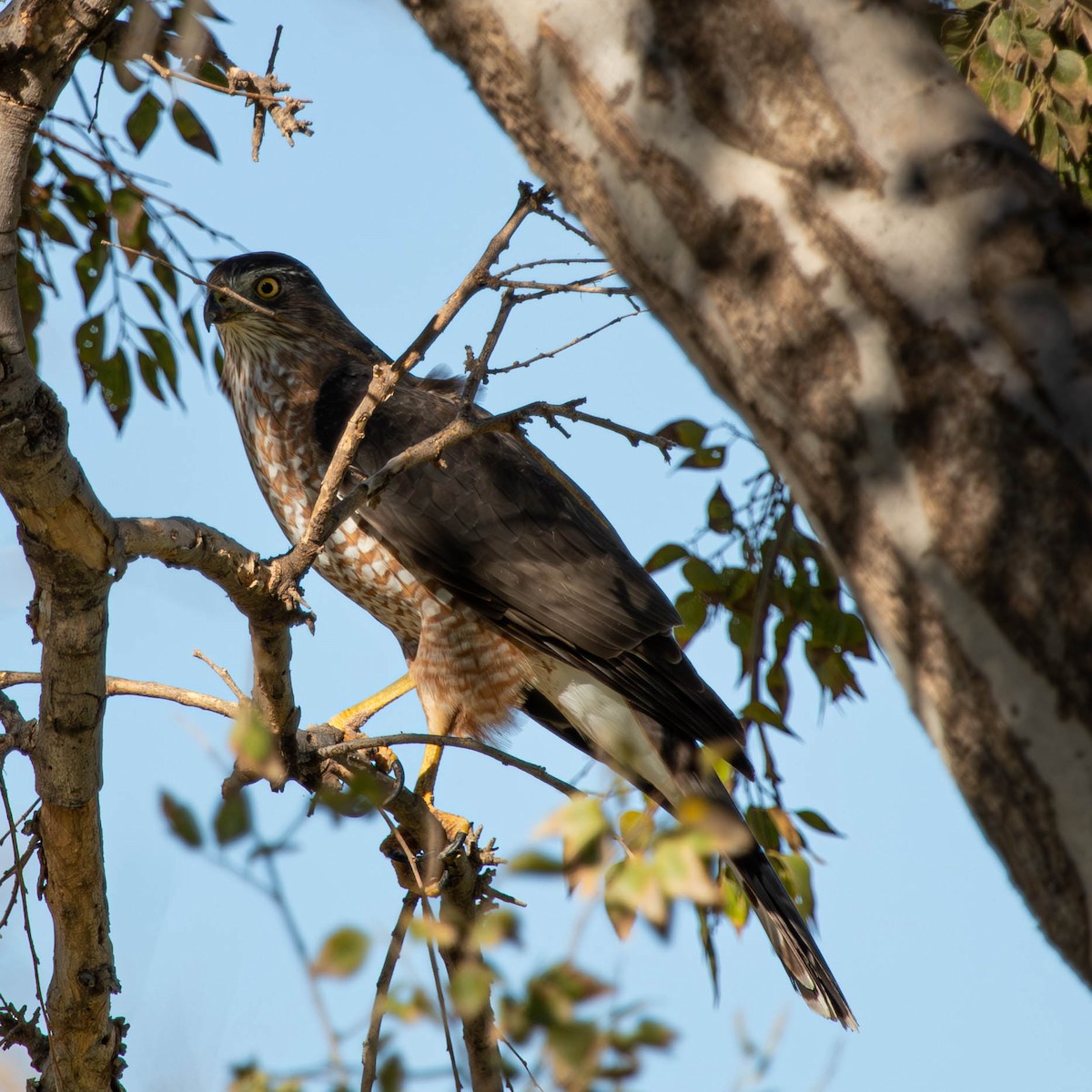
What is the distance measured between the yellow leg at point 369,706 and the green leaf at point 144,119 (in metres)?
1.93

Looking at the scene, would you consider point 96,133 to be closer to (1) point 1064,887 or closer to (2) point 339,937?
(2) point 339,937

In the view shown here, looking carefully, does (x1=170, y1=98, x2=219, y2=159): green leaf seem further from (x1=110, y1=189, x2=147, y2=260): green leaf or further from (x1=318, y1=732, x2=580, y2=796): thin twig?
(x1=318, y1=732, x2=580, y2=796): thin twig

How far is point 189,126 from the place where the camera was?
3.70 metres

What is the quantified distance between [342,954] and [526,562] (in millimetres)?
2882

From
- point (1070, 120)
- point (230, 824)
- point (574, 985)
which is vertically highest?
point (1070, 120)

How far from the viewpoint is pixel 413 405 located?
4422 mm

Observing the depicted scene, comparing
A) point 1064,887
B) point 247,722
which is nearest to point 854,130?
point 1064,887

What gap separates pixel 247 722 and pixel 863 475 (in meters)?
0.72

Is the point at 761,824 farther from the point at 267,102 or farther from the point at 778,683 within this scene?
the point at 267,102

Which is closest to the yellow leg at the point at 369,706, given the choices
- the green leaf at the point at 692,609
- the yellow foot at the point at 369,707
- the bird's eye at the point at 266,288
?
the yellow foot at the point at 369,707

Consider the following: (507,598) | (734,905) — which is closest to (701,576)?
(507,598)

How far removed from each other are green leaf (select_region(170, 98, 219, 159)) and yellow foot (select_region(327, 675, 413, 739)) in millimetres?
1842

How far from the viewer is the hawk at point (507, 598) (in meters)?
3.96

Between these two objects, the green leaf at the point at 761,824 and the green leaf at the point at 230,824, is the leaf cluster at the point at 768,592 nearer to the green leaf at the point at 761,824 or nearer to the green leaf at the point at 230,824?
the green leaf at the point at 761,824
